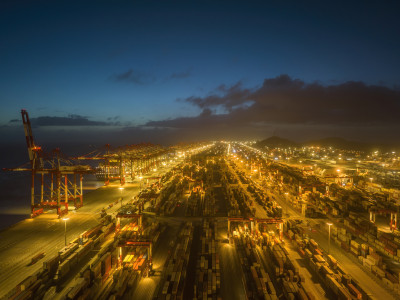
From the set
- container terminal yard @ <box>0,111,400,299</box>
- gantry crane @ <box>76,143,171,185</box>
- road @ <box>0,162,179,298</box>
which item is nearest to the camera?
container terminal yard @ <box>0,111,400,299</box>

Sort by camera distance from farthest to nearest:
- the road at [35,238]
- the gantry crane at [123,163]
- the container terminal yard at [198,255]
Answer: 1. the gantry crane at [123,163]
2. the road at [35,238]
3. the container terminal yard at [198,255]

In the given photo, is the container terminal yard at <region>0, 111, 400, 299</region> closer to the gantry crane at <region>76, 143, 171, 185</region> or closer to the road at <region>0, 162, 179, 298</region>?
the road at <region>0, 162, 179, 298</region>

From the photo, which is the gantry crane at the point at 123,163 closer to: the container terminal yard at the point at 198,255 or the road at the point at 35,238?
the road at the point at 35,238

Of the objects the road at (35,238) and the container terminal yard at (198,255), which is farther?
the road at (35,238)

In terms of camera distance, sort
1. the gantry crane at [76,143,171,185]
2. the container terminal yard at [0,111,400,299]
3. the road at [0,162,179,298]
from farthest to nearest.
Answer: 1. the gantry crane at [76,143,171,185]
2. the road at [0,162,179,298]
3. the container terminal yard at [0,111,400,299]

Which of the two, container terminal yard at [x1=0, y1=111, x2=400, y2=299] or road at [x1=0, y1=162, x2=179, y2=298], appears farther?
road at [x1=0, y1=162, x2=179, y2=298]

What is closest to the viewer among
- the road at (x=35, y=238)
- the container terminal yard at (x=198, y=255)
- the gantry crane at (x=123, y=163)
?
the container terminal yard at (x=198, y=255)

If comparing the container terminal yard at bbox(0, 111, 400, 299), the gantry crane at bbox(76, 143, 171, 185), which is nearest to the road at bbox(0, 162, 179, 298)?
the container terminal yard at bbox(0, 111, 400, 299)

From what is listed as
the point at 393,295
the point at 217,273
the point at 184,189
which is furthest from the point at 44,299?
the point at 184,189

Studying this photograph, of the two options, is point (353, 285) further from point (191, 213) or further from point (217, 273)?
point (191, 213)

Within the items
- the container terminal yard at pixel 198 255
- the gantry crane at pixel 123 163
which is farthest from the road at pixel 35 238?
the gantry crane at pixel 123 163

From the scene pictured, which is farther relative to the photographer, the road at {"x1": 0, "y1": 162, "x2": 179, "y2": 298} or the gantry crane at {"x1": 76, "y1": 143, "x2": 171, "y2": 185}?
the gantry crane at {"x1": 76, "y1": 143, "x2": 171, "y2": 185}
